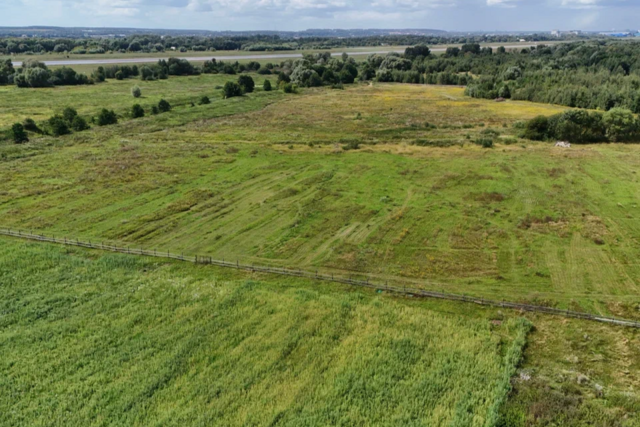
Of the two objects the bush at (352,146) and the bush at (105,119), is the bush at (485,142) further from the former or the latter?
the bush at (105,119)

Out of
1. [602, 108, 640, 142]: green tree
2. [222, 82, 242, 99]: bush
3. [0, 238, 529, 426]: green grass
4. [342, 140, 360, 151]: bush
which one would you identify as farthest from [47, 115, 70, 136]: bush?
[602, 108, 640, 142]: green tree

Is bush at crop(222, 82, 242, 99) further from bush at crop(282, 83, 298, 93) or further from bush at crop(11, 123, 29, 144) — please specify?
bush at crop(11, 123, 29, 144)

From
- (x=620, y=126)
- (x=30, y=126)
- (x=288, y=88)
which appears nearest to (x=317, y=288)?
(x=620, y=126)

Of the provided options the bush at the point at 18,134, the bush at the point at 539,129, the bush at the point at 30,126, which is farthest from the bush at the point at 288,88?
the bush at the point at 539,129

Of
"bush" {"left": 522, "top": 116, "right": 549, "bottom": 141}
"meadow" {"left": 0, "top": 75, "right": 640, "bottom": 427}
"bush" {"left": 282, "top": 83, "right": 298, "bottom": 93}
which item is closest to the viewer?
"meadow" {"left": 0, "top": 75, "right": 640, "bottom": 427}

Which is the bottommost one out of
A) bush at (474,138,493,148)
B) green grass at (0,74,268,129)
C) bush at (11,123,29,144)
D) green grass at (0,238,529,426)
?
green grass at (0,238,529,426)

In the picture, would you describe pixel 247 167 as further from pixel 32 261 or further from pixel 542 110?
pixel 542 110

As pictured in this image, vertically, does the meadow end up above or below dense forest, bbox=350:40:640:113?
below
